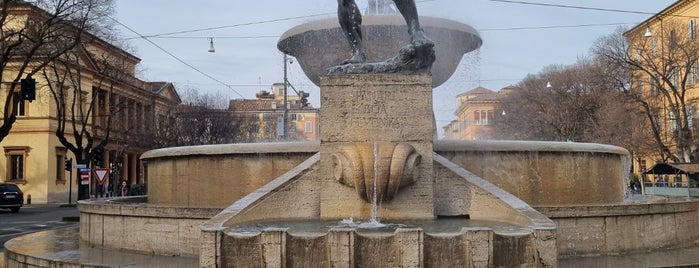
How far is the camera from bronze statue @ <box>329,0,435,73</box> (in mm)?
9109

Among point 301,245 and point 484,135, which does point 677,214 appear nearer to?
point 301,245

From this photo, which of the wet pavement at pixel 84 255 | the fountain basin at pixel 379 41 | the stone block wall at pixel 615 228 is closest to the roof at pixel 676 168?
the fountain basin at pixel 379 41

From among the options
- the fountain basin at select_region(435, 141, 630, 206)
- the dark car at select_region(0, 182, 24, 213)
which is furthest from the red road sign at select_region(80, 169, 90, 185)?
the fountain basin at select_region(435, 141, 630, 206)

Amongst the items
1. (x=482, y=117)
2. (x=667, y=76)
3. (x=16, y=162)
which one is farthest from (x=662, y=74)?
(x=16, y=162)

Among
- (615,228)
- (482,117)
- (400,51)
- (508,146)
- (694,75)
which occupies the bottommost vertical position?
(615,228)

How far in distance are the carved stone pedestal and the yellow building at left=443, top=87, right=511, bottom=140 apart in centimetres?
5293

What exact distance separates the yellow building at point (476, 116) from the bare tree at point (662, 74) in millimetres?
16399

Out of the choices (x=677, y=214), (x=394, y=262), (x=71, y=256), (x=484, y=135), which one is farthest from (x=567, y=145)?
(x=484, y=135)

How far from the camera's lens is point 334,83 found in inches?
350

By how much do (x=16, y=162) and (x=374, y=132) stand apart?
4723cm

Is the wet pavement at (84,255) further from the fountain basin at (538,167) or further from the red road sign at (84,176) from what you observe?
the red road sign at (84,176)

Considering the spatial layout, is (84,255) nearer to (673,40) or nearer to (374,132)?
(374,132)

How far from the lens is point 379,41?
45.8 feet

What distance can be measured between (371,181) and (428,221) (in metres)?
0.89
